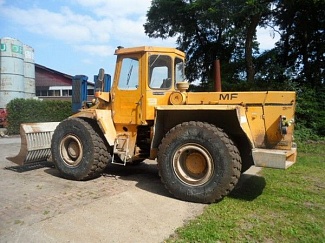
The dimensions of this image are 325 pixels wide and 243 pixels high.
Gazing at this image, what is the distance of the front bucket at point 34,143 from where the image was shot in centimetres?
655

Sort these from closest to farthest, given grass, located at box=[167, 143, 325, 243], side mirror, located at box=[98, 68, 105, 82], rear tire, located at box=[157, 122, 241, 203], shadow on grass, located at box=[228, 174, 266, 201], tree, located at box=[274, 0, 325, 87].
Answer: grass, located at box=[167, 143, 325, 243], rear tire, located at box=[157, 122, 241, 203], shadow on grass, located at box=[228, 174, 266, 201], side mirror, located at box=[98, 68, 105, 82], tree, located at box=[274, 0, 325, 87]

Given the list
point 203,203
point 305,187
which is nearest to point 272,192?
point 305,187

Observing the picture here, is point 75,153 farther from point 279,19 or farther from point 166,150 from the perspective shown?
point 279,19

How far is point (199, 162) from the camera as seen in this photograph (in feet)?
16.2

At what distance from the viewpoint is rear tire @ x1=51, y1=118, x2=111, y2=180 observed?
19.1 feet

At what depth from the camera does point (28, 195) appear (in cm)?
504

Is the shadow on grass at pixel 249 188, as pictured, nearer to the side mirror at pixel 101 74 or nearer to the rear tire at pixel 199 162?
the rear tire at pixel 199 162

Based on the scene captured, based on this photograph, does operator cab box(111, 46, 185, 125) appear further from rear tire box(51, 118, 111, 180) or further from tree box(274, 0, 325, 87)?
tree box(274, 0, 325, 87)

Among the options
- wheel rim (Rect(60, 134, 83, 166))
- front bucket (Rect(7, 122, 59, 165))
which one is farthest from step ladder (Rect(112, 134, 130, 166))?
front bucket (Rect(7, 122, 59, 165))

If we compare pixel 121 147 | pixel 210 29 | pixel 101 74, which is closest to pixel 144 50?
pixel 101 74

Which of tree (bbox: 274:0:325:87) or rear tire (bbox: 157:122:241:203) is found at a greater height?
tree (bbox: 274:0:325:87)

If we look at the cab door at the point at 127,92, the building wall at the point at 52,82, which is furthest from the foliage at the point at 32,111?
the cab door at the point at 127,92

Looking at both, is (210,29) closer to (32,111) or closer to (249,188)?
(32,111)

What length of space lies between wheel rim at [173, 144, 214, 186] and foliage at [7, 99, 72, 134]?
42.4 ft
